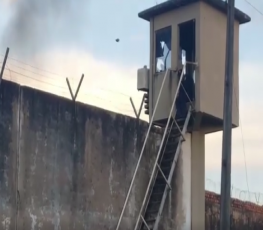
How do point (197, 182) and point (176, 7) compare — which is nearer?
point (197, 182)

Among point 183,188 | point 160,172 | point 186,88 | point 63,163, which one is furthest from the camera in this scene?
point 186,88

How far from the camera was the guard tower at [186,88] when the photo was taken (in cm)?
1788

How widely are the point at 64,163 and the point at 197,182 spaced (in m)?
4.68

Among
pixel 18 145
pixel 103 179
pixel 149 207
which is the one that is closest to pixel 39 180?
pixel 18 145

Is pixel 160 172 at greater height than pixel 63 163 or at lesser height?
greater

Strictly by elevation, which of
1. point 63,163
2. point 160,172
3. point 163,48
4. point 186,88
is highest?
point 163,48

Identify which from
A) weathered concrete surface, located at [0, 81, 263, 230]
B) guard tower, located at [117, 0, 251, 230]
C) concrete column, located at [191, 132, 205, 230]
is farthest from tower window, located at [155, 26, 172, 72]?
weathered concrete surface, located at [0, 81, 263, 230]

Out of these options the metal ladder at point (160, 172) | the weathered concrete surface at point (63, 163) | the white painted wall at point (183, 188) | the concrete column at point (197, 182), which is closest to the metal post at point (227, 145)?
the metal ladder at point (160, 172)

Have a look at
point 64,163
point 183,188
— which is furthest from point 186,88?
point 64,163

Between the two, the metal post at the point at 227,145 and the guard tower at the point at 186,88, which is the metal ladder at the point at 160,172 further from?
the metal post at the point at 227,145

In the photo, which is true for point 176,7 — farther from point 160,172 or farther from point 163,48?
point 160,172

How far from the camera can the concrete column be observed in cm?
1823

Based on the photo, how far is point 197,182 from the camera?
18.4 metres

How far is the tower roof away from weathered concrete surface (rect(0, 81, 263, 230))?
11.1ft
